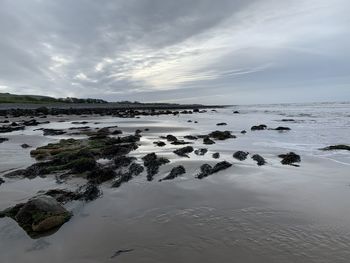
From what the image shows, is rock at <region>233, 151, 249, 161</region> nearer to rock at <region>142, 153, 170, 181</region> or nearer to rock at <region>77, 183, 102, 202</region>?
rock at <region>142, 153, 170, 181</region>

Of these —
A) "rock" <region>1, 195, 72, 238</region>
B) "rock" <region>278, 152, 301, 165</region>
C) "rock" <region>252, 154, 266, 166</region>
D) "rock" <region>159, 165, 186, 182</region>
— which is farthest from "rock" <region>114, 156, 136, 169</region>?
"rock" <region>278, 152, 301, 165</region>

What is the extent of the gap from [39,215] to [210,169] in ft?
17.7

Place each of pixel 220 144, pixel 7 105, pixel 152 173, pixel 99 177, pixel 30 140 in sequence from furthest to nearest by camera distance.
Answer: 1. pixel 7 105
2. pixel 30 140
3. pixel 220 144
4. pixel 152 173
5. pixel 99 177

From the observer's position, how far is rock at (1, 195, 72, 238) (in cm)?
600

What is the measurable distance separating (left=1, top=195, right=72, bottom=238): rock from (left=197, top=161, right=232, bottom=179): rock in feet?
13.9

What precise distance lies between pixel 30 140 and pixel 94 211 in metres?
13.0

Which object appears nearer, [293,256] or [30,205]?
[293,256]

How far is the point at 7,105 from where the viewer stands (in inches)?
2662

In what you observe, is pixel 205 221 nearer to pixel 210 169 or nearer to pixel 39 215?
pixel 39 215

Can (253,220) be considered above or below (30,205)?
below

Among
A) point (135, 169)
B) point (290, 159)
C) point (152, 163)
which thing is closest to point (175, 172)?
point (135, 169)

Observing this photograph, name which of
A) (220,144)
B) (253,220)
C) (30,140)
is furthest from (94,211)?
(30,140)

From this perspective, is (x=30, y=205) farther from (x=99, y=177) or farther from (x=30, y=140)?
(x=30, y=140)

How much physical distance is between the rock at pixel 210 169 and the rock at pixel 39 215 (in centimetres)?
424
